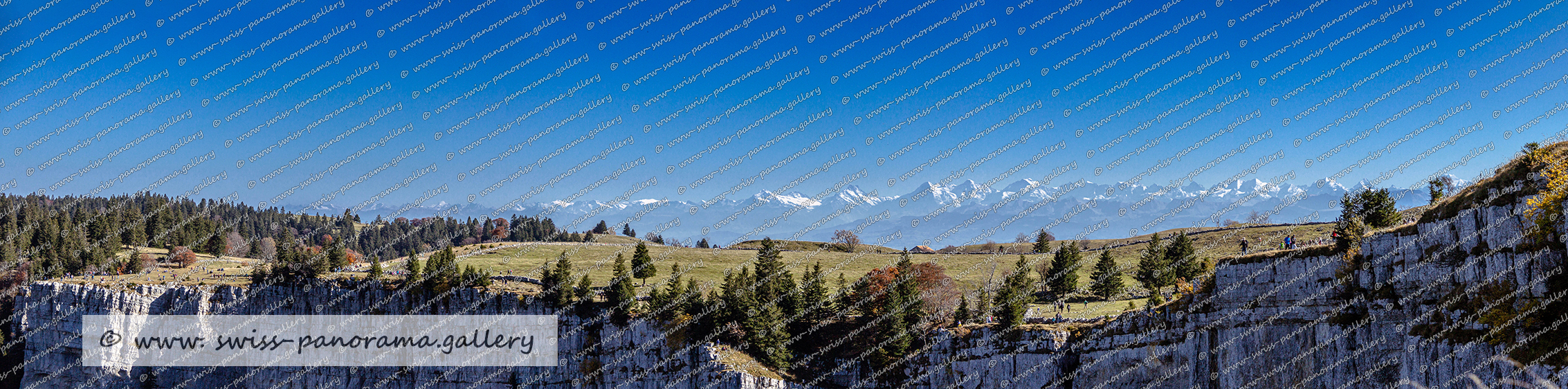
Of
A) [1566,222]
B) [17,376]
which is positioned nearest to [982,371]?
[1566,222]

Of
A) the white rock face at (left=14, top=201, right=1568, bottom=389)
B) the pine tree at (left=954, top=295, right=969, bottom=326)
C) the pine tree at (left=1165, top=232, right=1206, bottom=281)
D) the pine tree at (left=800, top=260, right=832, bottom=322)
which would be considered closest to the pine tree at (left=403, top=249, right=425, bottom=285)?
the white rock face at (left=14, top=201, right=1568, bottom=389)

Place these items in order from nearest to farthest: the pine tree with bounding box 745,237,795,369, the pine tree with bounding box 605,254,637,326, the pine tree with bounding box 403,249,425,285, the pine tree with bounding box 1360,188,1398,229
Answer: the pine tree with bounding box 1360,188,1398,229
the pine tree with bounding box 745,237,795,369
the pine tree with bounding box 605,254,637,326
the pine tree with bounding box 403,249,425,285

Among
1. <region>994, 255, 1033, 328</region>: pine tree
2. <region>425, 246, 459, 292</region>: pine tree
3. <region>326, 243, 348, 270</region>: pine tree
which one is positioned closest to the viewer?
<region>994, 255, 1033, 328</region>: pine tree

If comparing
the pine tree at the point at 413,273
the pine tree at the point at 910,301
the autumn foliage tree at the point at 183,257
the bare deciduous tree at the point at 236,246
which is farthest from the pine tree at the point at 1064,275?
the bare deciduous tree at the point at 236,246

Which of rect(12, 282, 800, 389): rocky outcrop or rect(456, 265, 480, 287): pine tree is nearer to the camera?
rect(12, 282, 800, 389): rocky outcrop

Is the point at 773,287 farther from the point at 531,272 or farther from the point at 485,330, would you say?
the point at 531,272

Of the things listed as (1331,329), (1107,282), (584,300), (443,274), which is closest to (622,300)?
(584,300)

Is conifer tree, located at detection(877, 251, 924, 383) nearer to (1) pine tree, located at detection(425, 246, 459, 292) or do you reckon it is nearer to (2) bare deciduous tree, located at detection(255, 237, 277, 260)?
(1) pine tree, located at detection(425, 246, 459, 292)
